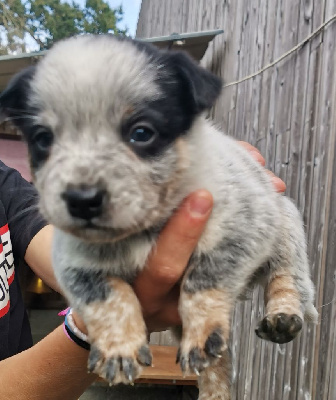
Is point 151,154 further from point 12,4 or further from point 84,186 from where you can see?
point 12,4

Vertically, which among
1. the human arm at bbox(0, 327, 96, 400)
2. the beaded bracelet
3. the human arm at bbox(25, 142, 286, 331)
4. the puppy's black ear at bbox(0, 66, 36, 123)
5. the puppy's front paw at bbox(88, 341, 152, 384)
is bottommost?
the human arm at bbox(0, 327, 96, 400)

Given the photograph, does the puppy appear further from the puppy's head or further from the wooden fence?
the wooden fence

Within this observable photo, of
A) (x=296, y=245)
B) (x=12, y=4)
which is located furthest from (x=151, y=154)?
(x=12, y=4)

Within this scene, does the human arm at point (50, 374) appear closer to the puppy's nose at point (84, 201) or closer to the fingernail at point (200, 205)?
the fingernail at point (200, 205)

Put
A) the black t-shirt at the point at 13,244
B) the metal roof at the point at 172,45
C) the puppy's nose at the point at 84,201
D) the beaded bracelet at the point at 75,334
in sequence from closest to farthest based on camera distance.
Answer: the puppy's nose at the point at 84,201 < the beaded bracelet at the point at 75,334 < the black t-shirt at the point at 13,244 < the metal roof at the point at 172,45

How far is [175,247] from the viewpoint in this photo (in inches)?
89.7

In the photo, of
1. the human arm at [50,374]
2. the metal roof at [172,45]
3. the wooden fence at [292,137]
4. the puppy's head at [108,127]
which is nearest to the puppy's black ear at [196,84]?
the puppy's head at [108,127]

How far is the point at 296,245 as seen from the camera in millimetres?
3010

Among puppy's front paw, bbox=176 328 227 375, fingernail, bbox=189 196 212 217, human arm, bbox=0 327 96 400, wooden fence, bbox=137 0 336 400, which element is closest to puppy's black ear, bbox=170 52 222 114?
fingernail, bbox=189 196 212 217

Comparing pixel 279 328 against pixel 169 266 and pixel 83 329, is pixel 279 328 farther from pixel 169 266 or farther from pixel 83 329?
pixel 83 329

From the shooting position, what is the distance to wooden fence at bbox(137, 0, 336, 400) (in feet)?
12.2

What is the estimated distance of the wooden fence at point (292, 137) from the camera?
12.2 ft

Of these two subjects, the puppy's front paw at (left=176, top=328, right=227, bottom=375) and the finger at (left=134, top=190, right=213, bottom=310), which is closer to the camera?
the puppy's front paw at (left=176, top=328, right=227, bottom=375)

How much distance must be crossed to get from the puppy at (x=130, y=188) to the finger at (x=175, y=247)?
5cm
